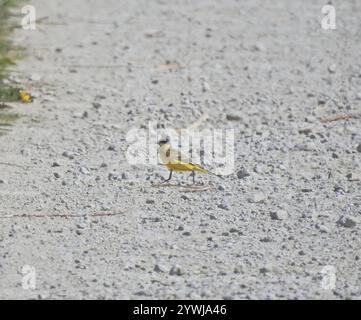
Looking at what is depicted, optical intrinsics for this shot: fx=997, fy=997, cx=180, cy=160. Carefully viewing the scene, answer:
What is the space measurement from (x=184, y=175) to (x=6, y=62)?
80.7 inches

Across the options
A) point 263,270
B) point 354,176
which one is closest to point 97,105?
point 354,176

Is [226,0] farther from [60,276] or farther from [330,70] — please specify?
[60,276]

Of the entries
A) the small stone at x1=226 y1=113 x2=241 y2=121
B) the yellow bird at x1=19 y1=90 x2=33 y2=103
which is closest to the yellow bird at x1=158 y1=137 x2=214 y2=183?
the small stone at x1=226 y1=113 x2=241 y2=121

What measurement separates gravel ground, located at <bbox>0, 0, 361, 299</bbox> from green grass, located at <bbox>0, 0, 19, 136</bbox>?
0.38 ft

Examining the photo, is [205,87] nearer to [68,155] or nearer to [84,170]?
[68,155]

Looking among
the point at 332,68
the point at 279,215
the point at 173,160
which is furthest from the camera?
the point at 332,68

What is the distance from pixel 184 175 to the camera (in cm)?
584

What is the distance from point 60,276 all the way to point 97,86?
313 cm

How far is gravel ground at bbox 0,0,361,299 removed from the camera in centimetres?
460

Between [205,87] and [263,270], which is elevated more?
[205,87]

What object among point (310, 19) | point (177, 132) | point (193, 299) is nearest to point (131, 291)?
point (193, 299)

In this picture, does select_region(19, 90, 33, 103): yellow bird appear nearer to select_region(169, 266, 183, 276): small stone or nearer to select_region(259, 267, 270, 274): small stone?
select_region(169, 266, 183, 276): small stone

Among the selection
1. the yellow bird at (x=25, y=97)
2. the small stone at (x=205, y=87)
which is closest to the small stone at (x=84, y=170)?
the yellow bird at (x=25, y=97)

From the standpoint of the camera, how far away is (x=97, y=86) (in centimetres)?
746
